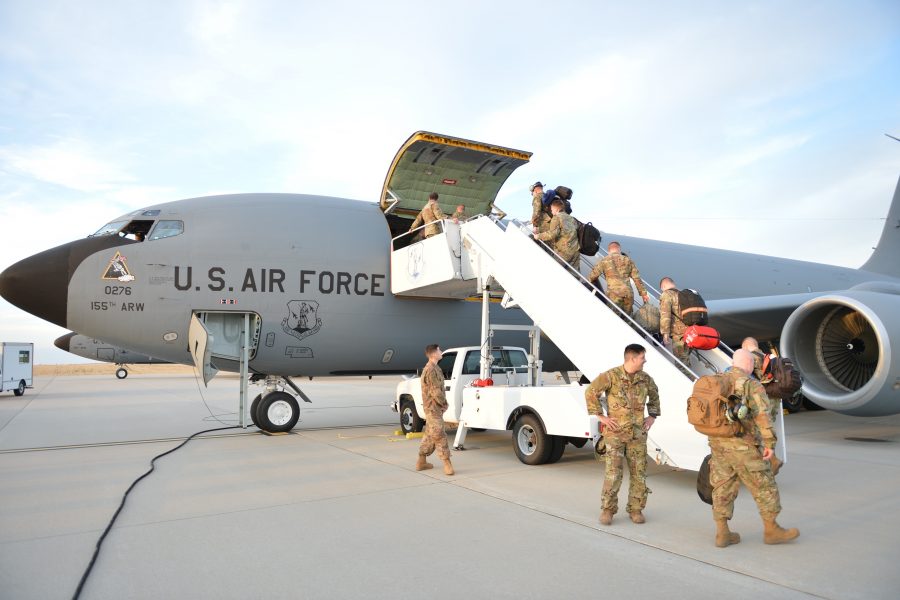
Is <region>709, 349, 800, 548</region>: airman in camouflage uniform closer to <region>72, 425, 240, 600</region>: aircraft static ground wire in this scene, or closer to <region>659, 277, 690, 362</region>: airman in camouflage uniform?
<region>659, 277, 690, 362</region>: airman in camouflage uniform

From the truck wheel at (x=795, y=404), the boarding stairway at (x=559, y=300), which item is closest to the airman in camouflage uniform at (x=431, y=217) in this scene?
the boarding stairway at (x=559, y=300)

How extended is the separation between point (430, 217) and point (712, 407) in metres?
6.80

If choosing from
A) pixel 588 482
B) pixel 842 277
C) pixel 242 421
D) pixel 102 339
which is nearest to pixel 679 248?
pixel 842 277

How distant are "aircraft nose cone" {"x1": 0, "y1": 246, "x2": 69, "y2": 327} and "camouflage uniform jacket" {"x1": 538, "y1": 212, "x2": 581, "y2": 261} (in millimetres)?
7597

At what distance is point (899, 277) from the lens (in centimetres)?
1897

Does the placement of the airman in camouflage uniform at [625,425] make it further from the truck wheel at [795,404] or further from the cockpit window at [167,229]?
the truck wheel at [795,404]

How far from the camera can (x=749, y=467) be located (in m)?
4.48

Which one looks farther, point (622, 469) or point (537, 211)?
point (537, 211)

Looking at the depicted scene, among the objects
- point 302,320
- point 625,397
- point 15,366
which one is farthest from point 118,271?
point 15,366

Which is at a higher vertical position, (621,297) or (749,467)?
(621,297)

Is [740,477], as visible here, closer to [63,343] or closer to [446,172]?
[446,172]

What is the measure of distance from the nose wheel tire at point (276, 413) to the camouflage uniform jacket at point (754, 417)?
828cm

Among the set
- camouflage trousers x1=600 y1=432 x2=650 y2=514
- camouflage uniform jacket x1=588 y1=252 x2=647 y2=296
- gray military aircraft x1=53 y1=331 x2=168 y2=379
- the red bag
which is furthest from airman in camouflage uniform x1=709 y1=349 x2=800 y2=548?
gray military aircraft x1=53 y1=331 x2=168 y2=379

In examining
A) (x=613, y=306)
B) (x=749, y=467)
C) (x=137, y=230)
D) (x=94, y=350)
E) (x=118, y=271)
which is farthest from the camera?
(x=94, y=350)
